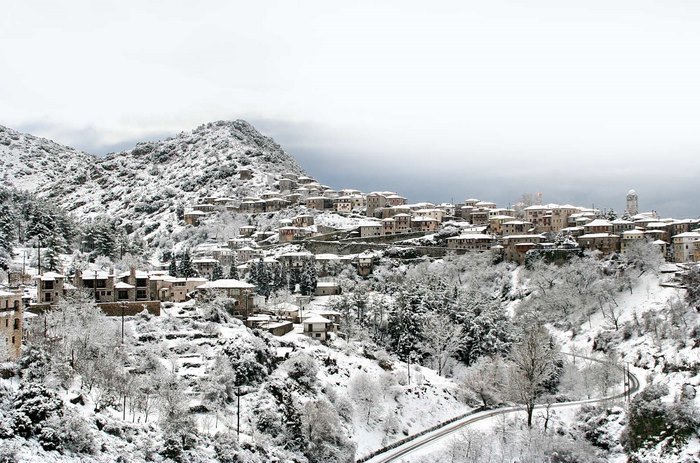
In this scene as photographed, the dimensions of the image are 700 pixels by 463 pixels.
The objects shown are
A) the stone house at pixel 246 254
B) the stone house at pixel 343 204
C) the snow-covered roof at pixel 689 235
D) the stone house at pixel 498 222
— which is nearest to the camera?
the snow-covered roof at pixel 689 235

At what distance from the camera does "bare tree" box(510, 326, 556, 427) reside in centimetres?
5866

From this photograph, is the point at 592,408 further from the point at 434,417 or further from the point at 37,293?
the point at 37,293

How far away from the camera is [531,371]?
61125 millimetres

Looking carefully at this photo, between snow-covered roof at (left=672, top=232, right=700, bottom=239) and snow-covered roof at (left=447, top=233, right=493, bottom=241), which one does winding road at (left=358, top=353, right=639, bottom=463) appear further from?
snow-covered roof at (left=447, top=233, right=493, bottom=241)

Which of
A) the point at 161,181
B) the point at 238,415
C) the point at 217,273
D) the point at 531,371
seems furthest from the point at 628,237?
the point at 161,181

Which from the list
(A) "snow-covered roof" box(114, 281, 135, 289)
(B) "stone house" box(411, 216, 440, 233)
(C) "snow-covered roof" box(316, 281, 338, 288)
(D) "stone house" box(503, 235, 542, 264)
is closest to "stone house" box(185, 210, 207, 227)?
(B) "stone house" box(411, 216, 440, 233)

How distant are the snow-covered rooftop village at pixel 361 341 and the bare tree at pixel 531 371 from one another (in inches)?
10.6

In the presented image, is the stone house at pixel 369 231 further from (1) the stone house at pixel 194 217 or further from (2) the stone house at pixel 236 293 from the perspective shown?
(2) the stone house at pixel 236 293

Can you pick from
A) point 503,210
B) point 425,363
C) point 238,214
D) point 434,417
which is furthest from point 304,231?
point 434,417

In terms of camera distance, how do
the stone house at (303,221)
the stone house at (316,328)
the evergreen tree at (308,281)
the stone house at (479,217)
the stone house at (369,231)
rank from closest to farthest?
the stone house at (316,328)
the evergreen tree at (308,281)
the stone house at (369,231)
the stone house at (479,217)
the stone house at (303,221)

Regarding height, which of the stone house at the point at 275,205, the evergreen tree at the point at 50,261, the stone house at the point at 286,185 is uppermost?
the stone house at the point at 286,185

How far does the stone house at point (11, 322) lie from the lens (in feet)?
141

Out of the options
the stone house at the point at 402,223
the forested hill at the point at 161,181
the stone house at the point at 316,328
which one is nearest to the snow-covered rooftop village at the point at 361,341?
the stone house at the point at 316,328

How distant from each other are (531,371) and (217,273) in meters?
49.9
